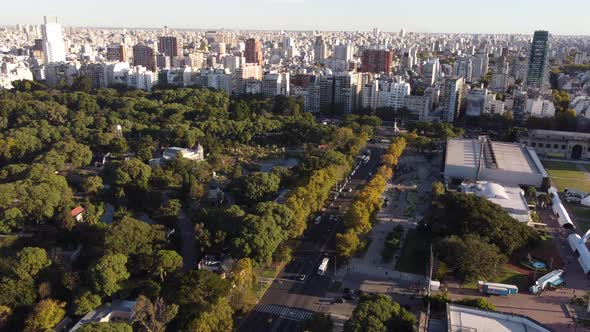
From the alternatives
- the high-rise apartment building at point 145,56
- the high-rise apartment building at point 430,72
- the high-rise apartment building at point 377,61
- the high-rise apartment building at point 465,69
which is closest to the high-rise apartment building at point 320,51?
the high-rise apartment building at point 377,61

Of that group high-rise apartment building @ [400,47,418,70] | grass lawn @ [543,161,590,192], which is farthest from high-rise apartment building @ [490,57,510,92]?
grass lawn @ [543,161,590,192]

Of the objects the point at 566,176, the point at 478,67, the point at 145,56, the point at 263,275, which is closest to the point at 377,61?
the point at 478,67

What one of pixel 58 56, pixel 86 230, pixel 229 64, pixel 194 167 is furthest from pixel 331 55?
pixel 86 230

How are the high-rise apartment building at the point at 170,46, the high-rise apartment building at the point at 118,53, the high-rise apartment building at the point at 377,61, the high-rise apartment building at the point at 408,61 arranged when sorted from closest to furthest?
1. the high-rise apartment building at the point at 377,61
2. the high-rise apartment building at the point at 118,53
3. the high-rise apartment building at the point at 408,61
4. the high-rise apartment building at the point at 170,46

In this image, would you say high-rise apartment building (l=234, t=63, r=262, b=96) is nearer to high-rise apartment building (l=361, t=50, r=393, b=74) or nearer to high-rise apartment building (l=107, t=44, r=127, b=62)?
high-rise apartment building (l=361, t=50, r=393, b=74)

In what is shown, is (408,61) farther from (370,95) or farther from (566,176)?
(566,176)

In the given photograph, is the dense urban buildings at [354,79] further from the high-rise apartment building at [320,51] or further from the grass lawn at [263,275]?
the grass lawn at [263,275]
